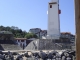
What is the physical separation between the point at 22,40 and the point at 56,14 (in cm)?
2618

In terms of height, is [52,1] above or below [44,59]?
above

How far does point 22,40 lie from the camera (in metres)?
52.2

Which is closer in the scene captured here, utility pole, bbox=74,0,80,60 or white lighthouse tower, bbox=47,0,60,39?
utility pole, bbox=74,0,80,60

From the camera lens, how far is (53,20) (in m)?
27.9

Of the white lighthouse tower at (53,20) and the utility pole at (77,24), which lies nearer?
the utility pole at (77,24)

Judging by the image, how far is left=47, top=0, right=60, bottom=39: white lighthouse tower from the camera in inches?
1090

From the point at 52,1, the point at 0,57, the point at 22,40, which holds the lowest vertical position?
the point at 22,40

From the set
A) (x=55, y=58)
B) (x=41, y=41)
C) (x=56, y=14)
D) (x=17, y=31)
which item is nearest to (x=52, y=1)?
(x=56, y=14)

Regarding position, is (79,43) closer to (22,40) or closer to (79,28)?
(79,28)

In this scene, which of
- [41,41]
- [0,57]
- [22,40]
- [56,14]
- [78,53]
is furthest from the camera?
[22,40]

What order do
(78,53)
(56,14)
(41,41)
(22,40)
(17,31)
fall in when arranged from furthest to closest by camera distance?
(17,31)
(22,40)
(56,14)
(41,41)
(78,53)

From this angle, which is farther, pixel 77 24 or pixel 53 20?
pixel 53 20

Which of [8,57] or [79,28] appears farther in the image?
[8,57]

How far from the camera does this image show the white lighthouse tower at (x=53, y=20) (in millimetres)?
A: 27688
